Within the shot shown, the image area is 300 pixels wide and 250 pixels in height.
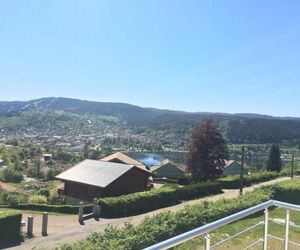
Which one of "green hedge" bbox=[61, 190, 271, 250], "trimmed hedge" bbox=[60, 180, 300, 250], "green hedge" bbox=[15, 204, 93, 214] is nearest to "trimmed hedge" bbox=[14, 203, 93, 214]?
"green hedge" bbox=[15, 204, 93, 214]

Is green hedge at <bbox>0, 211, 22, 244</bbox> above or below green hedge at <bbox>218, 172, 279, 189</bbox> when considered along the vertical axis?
below

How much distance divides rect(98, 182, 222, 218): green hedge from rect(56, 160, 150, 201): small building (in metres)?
5.36

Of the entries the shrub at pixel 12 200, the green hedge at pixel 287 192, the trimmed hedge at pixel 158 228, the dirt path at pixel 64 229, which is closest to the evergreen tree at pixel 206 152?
the dirt path at pixel 64 229

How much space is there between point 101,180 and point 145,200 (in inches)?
265

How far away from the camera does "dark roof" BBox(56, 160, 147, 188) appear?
31.9 metres

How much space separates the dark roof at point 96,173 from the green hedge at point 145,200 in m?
5.45

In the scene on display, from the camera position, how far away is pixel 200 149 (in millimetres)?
41375

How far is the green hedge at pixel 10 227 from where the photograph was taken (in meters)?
20.8

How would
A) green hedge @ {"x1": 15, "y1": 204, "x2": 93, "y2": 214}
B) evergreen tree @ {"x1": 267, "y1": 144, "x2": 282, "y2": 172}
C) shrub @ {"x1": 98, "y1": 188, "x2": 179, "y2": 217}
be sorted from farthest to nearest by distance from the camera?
evergreen tree @ {"x1": 267, "y1": 144, "x2": 282, "y2": 172} → green hedge @ {"x1": 15, "y1": 204, "x2": 93, "y2": 214} → shrub @ {"x1": 98, "y1": 188, "x2": 179, "y2": 217}

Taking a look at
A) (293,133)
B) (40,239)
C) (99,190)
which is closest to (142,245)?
(40,239)

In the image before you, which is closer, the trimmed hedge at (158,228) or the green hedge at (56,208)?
the trimmed hedge at (158,228)

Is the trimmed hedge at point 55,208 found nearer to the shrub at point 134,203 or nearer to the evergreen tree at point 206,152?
the shrub at point 134,203

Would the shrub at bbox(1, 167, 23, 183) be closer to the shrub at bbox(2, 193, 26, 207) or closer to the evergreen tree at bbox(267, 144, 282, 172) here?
the shrub at bbox(2, 193, 26, 207)

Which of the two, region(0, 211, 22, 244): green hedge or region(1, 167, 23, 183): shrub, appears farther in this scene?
region(1, 167, 23, 183): shrub
